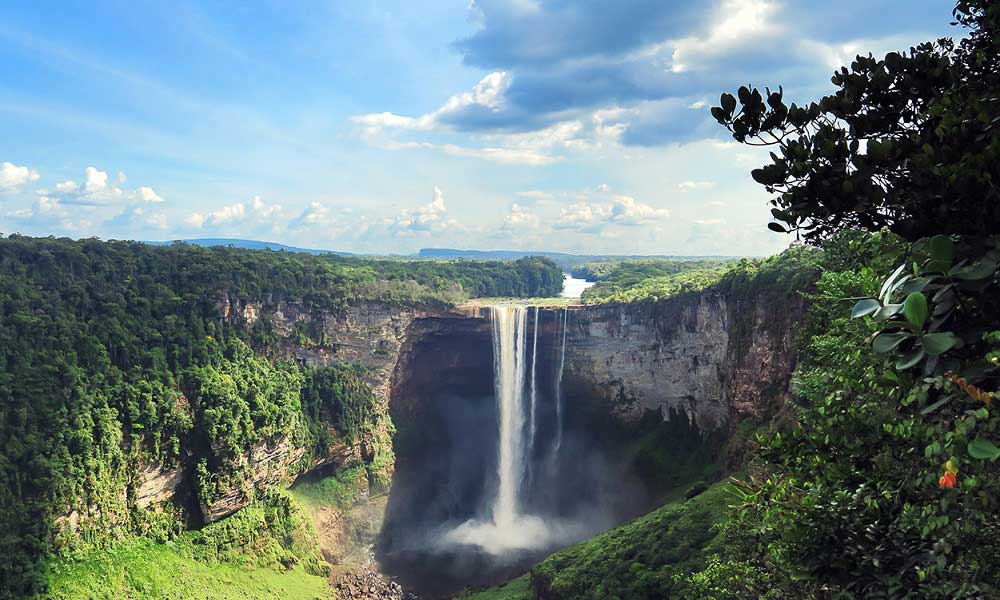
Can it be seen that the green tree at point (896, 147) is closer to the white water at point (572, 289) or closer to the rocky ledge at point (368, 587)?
the rocky ledge at point (368, 587)

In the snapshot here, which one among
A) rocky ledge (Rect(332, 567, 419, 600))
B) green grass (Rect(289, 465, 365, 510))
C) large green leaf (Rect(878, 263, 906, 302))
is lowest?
rocky ledge (Rect(332, 567, 419, 600))

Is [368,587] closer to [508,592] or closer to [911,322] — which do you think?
[508,592]

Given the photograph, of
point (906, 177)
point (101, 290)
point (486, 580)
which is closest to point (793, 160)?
point (906, 177)

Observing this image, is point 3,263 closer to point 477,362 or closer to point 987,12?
point 477,362

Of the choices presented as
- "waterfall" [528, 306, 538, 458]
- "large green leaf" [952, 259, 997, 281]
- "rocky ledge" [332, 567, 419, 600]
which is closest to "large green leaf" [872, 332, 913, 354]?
"large green leaf" [952, 259, 997, 281]

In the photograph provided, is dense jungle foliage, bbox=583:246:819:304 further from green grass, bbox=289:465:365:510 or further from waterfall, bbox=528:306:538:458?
green grass, bbox=289:465:365:510
